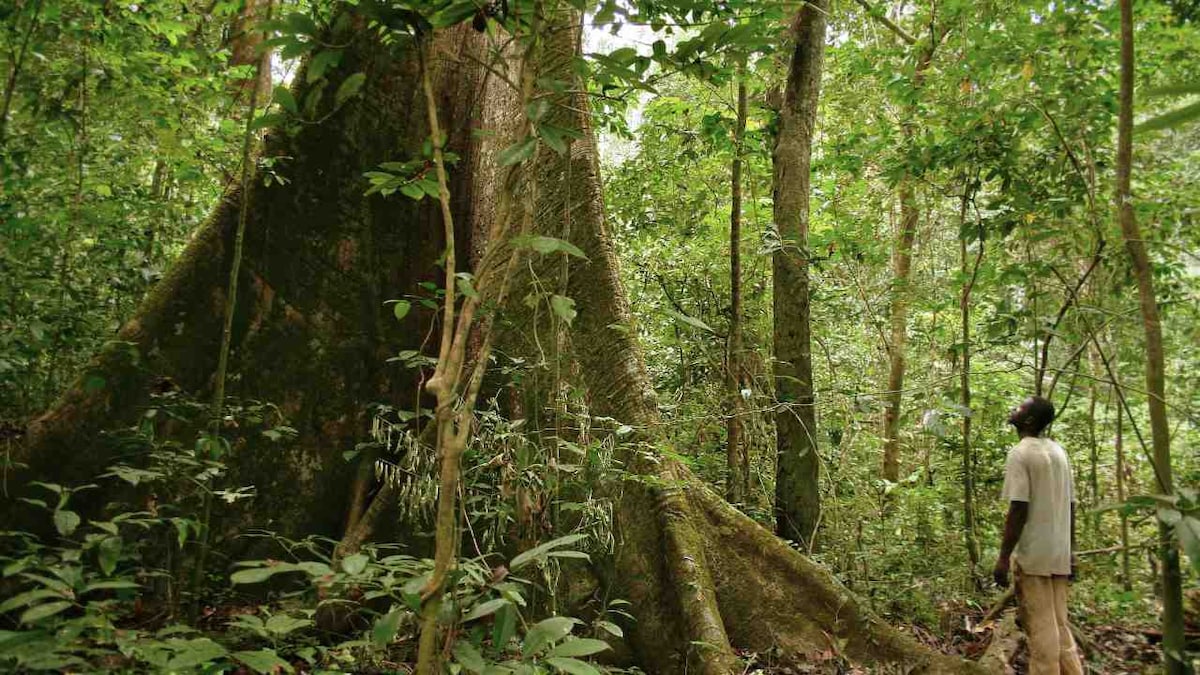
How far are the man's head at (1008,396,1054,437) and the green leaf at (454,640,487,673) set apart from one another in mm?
3445

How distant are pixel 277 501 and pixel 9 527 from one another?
114 cm

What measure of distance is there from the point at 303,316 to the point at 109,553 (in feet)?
9.00

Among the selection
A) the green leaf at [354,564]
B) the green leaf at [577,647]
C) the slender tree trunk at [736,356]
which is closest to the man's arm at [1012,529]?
the slender tree trunk at [736,356]

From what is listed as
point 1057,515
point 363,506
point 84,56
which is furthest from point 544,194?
point 1057,515

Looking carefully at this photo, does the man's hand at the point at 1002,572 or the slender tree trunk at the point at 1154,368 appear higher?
the slender tree trunk at the point at 1154,368

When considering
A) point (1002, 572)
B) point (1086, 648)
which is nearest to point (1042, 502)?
point (1002, 572)

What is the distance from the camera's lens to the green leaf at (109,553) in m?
1.66

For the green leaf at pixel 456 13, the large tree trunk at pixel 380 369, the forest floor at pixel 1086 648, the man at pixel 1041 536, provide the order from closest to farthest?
the green leaf at pixel 456 13
the large tree trunk at pixel 380 369
the forest floor at pixel 1086 648
the man at pixel 1041 536

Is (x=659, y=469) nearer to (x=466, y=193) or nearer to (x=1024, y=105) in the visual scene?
(x=466, y=193)

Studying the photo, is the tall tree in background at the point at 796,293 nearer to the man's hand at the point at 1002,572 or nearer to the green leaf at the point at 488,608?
the man's hand at the point at 1002,572

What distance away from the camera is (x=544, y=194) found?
4496mm

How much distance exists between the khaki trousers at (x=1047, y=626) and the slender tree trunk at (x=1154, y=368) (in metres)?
1.35

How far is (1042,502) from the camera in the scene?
385 centimetres

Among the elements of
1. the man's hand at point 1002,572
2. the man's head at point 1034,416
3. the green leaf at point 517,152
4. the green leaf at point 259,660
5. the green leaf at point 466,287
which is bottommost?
the man's hand at point 1002,572
